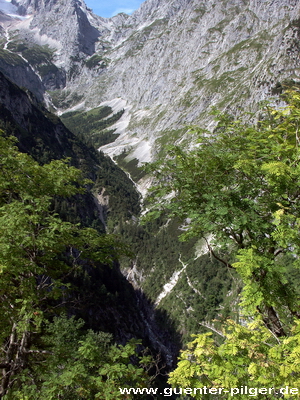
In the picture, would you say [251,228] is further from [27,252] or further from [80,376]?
[27,252]

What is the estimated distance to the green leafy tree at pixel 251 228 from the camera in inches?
196

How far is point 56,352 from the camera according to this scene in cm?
869

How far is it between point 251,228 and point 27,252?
824 cm

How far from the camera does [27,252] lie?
8.68m

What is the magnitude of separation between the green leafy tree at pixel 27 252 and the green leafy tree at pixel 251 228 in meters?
4.10

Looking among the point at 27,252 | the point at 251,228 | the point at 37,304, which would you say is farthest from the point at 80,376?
the point at 251,228

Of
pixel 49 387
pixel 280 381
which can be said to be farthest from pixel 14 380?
pixel 280 381

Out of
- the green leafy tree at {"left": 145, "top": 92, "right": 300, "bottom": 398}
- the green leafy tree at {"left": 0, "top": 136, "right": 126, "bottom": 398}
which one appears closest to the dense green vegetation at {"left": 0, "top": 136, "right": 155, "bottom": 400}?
the green leafy tree at {"left": 0, "top": 136, "right": 126, "bottom": 398}

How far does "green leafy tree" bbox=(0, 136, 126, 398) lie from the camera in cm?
743

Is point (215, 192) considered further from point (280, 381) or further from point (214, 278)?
point (214, 278)

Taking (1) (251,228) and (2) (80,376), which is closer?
(1) (251,228)

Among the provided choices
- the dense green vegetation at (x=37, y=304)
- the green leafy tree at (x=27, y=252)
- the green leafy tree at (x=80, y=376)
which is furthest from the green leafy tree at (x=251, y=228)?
the green leafy tree at (x=27, y=252)

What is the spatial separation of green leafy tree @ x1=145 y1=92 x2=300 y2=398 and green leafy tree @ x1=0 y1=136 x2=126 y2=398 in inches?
161

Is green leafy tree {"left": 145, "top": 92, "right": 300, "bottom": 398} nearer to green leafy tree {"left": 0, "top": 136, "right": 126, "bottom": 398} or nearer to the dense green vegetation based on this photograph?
the dense green vegetation
